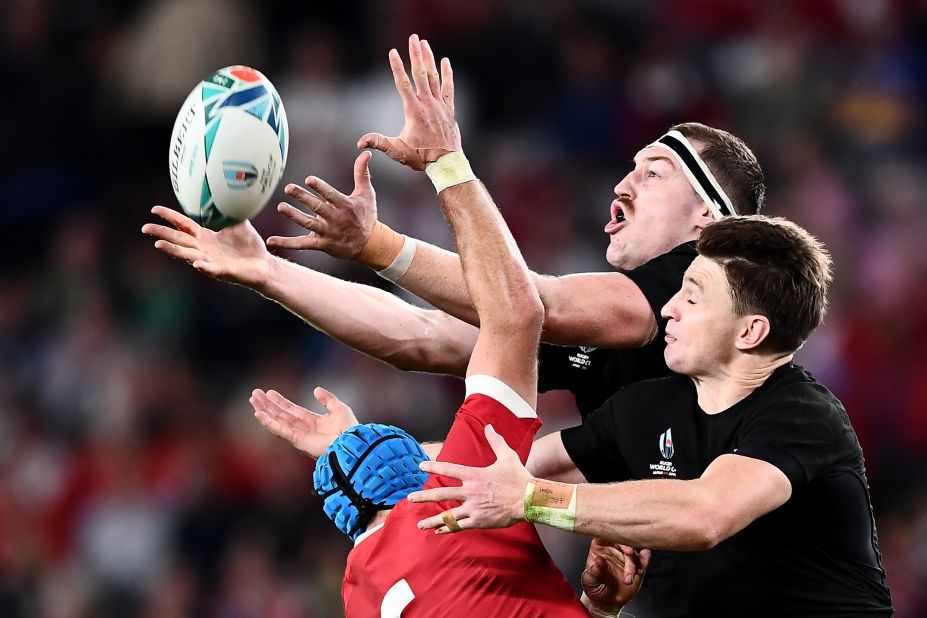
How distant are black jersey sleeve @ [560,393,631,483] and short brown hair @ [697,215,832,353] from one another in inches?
23.7

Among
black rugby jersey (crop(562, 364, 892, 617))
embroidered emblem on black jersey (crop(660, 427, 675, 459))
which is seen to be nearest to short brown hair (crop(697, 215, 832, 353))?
black rugby jersey (crop(562, 364, 892, 617))

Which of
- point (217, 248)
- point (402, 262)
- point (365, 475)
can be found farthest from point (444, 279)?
point (365, 475)

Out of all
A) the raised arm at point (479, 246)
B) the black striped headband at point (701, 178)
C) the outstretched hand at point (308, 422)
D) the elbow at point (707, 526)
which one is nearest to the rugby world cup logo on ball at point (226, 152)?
the raised arm at point (479, 246)

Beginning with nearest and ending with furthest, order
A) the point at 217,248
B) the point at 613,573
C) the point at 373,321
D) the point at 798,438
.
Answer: the point at 798,438, the point at 613,573, the point at 217,248, the point at 373,321

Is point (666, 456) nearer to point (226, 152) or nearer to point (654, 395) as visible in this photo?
point (654, 395)

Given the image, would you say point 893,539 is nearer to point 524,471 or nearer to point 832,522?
point 832,522

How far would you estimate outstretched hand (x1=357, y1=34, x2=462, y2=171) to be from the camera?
13.2ft

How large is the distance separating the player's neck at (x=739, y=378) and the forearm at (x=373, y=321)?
1.48 metres

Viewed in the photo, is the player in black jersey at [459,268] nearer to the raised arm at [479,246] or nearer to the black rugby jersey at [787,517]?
the raised arm at [479,246]

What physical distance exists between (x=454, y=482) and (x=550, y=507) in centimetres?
39

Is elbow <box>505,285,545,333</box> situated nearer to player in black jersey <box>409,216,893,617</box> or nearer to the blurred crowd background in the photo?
player in black jersey <box>409,216,893,617</box>

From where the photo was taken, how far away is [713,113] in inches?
378

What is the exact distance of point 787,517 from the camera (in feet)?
11.9

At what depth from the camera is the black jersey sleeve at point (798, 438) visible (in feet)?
11.2
